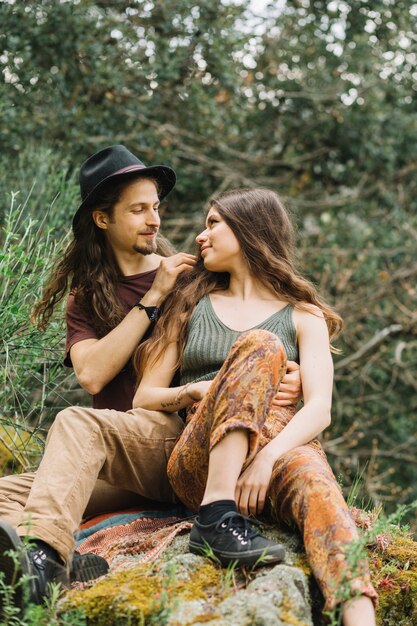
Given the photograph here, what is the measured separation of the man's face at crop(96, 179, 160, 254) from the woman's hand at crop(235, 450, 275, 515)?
1.35m

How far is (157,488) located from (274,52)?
647 cm

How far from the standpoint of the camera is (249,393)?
2814 mm

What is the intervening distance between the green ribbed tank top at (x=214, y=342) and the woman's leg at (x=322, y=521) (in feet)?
1.68

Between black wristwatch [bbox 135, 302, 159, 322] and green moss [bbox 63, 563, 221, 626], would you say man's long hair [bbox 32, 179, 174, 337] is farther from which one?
A: green moss [bbox 63, 563, 221, 626]

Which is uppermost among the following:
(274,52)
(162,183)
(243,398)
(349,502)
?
(274,52)

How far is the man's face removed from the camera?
3930 mm

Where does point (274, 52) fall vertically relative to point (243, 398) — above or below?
above

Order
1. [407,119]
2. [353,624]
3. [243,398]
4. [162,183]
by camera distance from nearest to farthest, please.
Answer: [353,624]
[243,398]
[162,183]
[407,119]

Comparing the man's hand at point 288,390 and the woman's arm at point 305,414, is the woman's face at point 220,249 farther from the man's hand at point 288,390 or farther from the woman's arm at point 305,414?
the man's hand at point 288,390

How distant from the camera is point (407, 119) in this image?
9.49 m

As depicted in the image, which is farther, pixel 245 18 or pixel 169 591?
pixel 245 18

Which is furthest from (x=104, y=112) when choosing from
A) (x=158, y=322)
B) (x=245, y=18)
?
(x=158, y=322)

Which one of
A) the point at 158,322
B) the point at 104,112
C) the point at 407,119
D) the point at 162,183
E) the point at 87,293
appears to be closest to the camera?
the point at 158,322

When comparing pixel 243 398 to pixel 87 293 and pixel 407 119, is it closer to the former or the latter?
pixel 87 293
